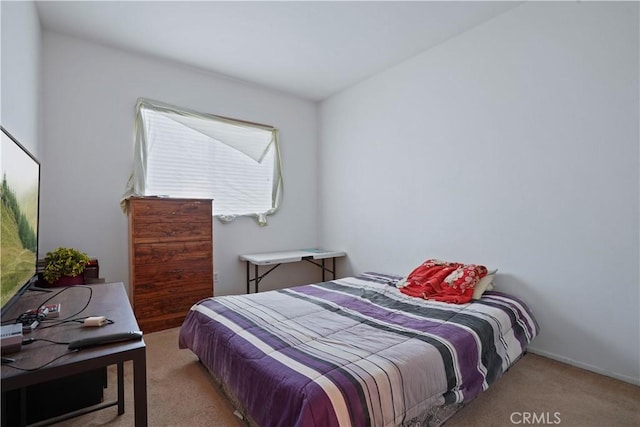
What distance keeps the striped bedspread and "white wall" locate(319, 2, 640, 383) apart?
15.6 inches

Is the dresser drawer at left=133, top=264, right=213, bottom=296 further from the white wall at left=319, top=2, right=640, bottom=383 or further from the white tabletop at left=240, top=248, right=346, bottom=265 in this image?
the white wall at left=319, top=2, right=640, bottom=383

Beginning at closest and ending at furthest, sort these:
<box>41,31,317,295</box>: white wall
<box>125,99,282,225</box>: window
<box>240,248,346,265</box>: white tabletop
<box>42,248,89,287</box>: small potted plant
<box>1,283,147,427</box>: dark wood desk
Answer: <box>1,283,147,427</box>: dark wood desk → <box>42,248,89,287</box>: small potted plant → <box>41,31,317,295</box>: white wall → <box>125,99,282,225</box>: window → <box>240,248,346,265</box>: white tabletop

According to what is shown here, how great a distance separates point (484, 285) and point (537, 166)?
39.1 inches

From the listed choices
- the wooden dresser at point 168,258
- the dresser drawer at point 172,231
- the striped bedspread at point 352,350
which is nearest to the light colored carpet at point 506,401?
the striped bedspread at point 352,350

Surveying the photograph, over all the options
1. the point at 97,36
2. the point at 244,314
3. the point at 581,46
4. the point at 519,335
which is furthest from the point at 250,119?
the point at 519,335

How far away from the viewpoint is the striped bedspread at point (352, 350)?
1.26m

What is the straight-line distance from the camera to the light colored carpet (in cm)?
167

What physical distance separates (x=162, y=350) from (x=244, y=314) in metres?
0.99

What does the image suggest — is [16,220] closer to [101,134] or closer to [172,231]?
[172,231]

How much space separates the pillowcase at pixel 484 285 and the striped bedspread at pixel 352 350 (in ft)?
0.20

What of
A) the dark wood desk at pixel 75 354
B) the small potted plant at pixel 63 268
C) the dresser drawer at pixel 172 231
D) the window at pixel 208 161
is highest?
the window at pixel 208 161

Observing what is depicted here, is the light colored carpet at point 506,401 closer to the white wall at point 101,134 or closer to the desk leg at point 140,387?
the desk leg at point 140,387

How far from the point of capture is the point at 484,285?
2492mm

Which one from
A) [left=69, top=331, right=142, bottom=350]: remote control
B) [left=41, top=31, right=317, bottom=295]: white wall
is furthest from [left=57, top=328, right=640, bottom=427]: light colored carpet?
[left=41, top=31, right=317, bottom=295]: white wall
